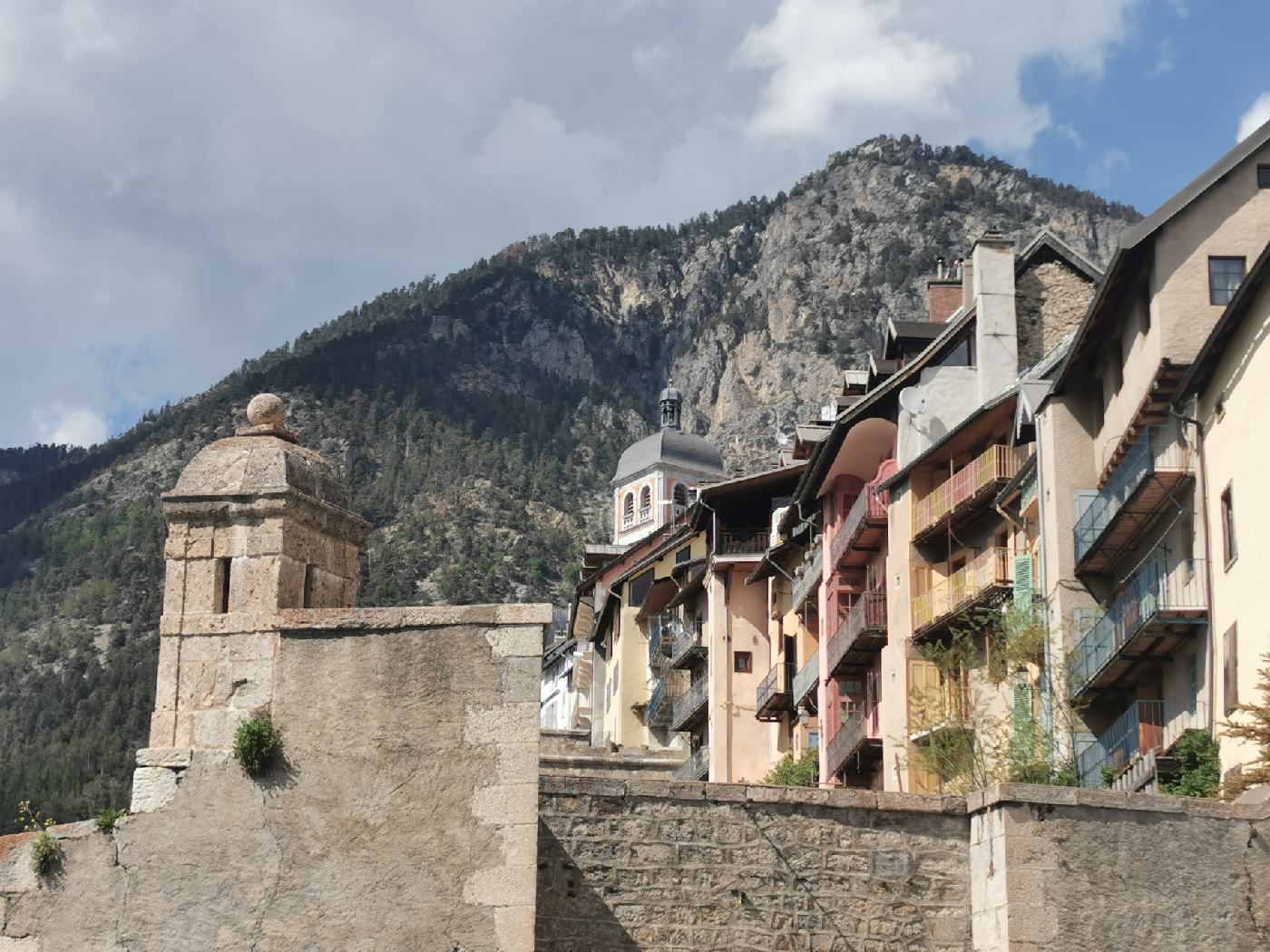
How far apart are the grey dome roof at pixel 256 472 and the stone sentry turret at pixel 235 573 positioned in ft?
0.04

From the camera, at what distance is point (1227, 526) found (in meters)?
30.8

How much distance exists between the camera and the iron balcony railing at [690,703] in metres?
66.2

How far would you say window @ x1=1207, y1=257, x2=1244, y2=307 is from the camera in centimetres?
3359

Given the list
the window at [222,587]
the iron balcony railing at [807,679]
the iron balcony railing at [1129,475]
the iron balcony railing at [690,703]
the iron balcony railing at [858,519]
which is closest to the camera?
the window at [222,587]

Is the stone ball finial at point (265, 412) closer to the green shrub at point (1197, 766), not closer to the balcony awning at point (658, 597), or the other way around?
the green shrub at point (1197, 766)

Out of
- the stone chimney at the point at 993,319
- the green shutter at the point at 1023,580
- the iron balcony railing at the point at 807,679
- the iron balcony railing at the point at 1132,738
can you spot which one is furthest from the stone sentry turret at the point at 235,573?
Answer: the iron balcony railing at the point at 807,679

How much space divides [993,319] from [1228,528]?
1594cm

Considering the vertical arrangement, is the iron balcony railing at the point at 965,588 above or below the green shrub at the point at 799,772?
above

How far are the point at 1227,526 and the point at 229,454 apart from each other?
58.3 ft

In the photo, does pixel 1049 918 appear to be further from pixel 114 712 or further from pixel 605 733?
pixel 114 712

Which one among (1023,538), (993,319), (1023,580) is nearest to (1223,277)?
(1023,580)

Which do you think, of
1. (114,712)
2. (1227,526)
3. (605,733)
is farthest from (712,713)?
(114,712)

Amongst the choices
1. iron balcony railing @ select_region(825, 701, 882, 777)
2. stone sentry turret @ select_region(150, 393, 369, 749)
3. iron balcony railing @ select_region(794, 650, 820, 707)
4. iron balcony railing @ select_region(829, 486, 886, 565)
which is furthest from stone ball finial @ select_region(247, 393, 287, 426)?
iron balcony railing @ select_region(794, 650, 820, 707)

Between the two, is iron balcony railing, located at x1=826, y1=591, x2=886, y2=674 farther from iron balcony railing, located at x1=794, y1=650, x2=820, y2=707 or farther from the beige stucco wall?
the beige stucco wall
